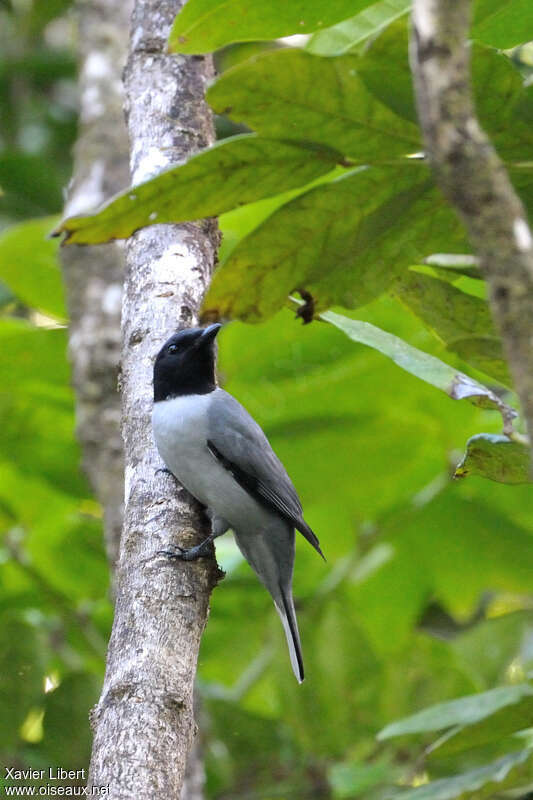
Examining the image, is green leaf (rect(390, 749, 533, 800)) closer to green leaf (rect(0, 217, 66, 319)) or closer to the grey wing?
the grey wing

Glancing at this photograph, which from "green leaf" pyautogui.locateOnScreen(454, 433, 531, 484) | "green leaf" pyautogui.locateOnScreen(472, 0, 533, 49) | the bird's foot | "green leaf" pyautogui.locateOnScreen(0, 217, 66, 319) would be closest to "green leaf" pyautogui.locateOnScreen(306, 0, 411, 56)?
"green leaf" pyautogui.locateOnScreen(472, 0, 533, 49)

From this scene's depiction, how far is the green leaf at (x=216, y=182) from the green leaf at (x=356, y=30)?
0.66 meters

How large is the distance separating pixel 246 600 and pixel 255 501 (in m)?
1.16

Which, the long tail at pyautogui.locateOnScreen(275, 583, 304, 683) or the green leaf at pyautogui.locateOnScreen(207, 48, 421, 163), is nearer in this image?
the green leaf at pyautogui.locateOnScreen(207, 48, 421, 163)

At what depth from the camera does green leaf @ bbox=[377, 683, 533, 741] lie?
2336 mm

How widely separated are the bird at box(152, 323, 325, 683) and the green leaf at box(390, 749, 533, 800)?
720 mm

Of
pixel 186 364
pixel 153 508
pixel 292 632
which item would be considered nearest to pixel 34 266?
pixel 186 364

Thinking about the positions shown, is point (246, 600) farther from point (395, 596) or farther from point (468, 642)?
point (468, 642)

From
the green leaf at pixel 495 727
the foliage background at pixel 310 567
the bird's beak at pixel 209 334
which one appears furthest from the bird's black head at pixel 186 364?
the green leaf at pixel 495 727

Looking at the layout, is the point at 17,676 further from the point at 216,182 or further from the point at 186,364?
the point at 216,182

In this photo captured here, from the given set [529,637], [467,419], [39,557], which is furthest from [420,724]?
[529,637]

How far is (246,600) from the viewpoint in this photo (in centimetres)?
416

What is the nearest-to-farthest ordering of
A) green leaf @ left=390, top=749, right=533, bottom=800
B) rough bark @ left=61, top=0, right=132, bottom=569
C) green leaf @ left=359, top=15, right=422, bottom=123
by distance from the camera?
green leaf @ left=359, top=15, right=422, bottom=123 → green leaf @ left=390, top=749, right=533, bottom=800 → rough bark @ left=61, top=0, right=132, bottom=569

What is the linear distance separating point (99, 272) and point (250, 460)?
1592 mm
